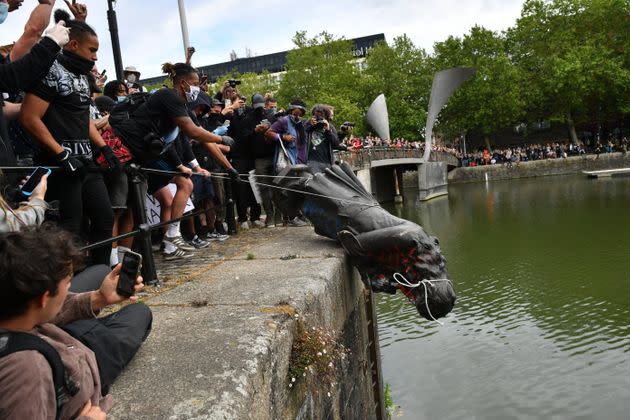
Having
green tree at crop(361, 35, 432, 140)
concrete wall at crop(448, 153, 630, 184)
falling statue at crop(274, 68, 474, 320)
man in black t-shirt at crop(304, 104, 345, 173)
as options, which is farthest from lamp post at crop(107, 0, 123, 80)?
green tree at crop(361, 35, 432, 140)

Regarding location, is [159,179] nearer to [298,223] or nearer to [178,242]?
[178,242]

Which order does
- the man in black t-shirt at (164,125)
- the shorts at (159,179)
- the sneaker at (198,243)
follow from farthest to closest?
the sneaker at (198,243), the shorts at (159,179), the man in black t-shirt at (164,125)

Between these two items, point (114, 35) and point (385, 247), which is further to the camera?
point (114, 35)

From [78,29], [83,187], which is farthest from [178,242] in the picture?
[78,29]

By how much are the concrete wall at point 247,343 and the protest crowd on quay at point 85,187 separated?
0.18m

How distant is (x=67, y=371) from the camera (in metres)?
1.62

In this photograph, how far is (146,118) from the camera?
4477 mm

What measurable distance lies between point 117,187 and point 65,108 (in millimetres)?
953

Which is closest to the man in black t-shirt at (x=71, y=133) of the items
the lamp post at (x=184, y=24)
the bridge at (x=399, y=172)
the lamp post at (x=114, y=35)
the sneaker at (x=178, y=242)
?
the sneaker at (x=178, y=242)

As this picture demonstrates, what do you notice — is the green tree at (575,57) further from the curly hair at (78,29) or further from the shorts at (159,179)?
the curly hair at (78,29)

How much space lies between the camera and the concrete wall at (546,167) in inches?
1539

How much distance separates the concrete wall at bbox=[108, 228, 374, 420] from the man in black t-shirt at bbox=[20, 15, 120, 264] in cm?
66

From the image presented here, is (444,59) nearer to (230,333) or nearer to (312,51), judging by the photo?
(312,51)

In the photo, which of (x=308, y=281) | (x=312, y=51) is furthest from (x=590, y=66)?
(x=308, y=281)
